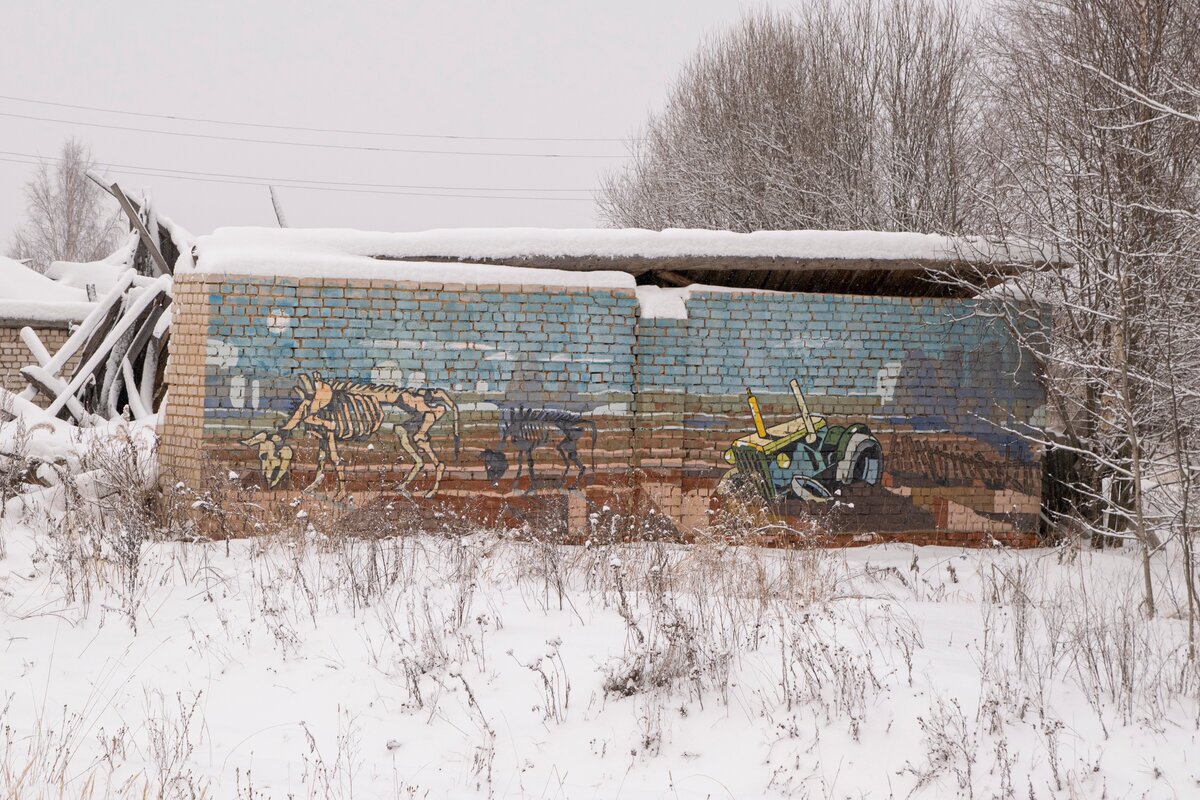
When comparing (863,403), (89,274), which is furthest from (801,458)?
(89,274)

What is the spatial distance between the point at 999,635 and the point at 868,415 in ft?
11.0

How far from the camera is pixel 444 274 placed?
743cm

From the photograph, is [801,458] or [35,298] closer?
[801,458]

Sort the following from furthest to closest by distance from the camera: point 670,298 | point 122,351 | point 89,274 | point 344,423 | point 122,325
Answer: point 89,274, point 122,351, point 122,325, point 670,298, point 344,423

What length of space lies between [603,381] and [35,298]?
10217 mm

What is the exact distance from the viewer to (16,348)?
40.7 feet

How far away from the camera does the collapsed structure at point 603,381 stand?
23.7 feet

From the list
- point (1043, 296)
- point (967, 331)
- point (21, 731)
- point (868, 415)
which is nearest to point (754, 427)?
point (868, 415)

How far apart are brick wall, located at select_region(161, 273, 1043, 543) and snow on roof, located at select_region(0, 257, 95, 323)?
630cm

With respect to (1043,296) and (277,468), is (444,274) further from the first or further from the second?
(1043,296)

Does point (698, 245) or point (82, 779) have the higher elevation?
point (698, 245)

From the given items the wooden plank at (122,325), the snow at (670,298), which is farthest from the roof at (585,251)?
the wooden plank at (122,325)

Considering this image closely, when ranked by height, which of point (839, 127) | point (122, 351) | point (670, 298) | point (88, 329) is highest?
point (839, 127)

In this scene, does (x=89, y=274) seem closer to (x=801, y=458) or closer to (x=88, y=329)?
(x=88, y=329)
